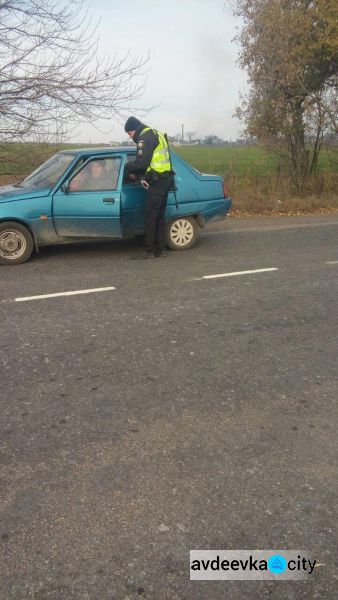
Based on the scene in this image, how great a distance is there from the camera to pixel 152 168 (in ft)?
21.5

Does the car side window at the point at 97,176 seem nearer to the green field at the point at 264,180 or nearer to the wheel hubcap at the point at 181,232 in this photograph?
the wheel hubcap at the point at 181,232

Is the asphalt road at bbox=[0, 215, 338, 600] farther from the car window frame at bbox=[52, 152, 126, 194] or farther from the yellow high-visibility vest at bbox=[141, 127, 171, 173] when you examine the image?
Result: the yellow high-visibility vest at bbox=[141, 127, 171, 173]

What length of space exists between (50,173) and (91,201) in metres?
0.77

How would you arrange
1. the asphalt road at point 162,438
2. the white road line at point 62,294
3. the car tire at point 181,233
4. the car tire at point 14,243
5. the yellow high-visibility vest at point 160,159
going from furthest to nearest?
the car tire at point 181,233 < the yellow high-visibility vest at point 160,159 < the car tire at point 14,243 < the white road line at point 62,294 < the asphalt road at point 162,438

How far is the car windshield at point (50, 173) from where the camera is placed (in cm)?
670

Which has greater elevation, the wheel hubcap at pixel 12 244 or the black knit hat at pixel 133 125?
the black knit hat at pixel 133 125

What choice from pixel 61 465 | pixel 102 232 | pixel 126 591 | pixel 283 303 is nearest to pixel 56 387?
pixel 61 465

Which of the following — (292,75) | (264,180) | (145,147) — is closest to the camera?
(145,147)

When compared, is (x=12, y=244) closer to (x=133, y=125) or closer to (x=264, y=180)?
(x=133, y=125)

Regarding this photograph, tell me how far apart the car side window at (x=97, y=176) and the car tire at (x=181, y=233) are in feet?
3.70

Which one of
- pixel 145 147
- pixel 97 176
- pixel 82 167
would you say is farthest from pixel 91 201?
pixel 145 147

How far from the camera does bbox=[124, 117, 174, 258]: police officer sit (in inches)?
256

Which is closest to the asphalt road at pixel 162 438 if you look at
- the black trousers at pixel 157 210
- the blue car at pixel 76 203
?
the blue car at pixel 76 203

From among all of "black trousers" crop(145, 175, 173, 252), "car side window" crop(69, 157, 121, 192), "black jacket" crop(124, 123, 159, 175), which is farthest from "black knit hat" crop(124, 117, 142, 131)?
"black trousers" crop(145, 175, 173, 252)
